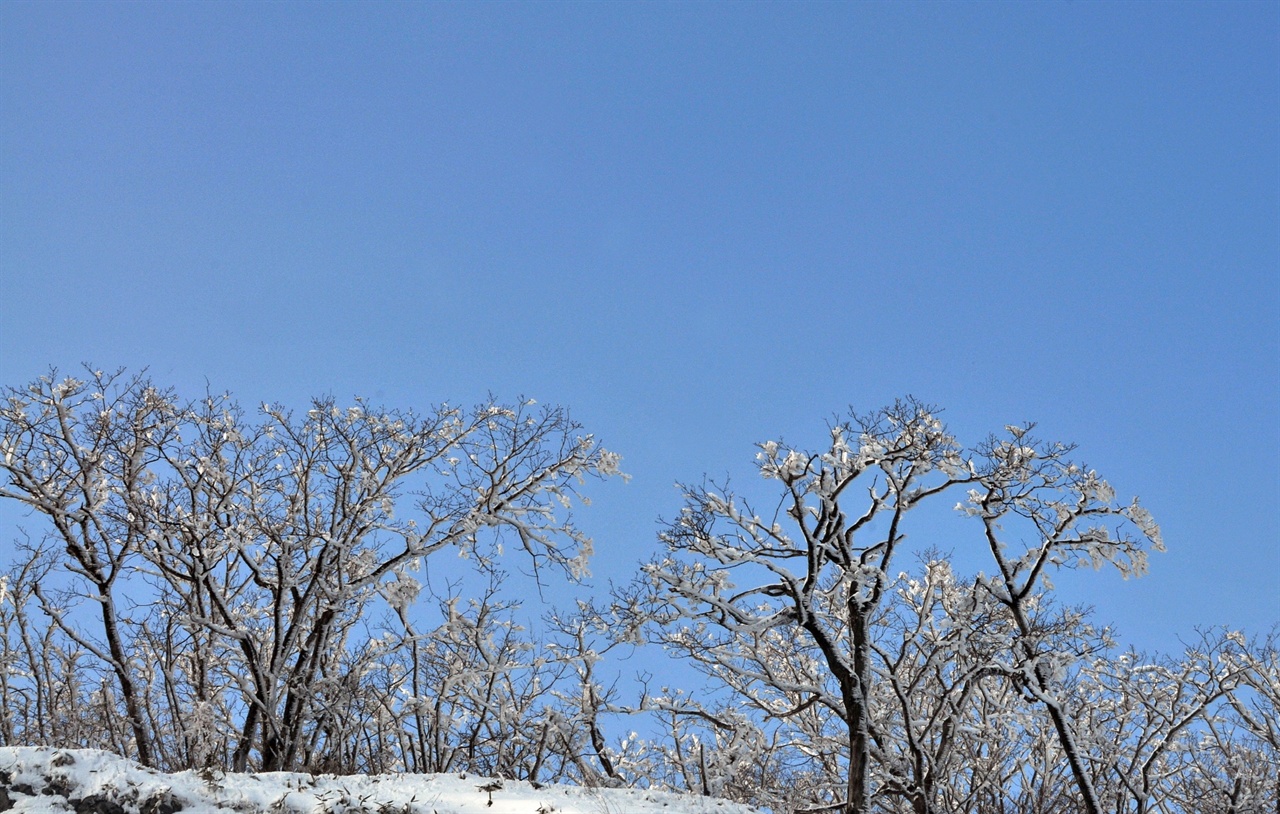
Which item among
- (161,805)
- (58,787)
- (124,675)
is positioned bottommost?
(161,805)

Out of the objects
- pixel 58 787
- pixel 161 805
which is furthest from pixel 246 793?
pixel 58 787

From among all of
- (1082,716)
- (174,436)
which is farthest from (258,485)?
(1082,716)

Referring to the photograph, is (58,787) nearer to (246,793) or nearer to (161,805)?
(161,805)

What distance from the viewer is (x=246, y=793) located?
8.96 metres

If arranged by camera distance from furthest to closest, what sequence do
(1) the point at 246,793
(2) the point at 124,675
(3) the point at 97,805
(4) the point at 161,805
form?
(2) the point at 124,675
(1) the point at 246,793
(4) the point at 161,805
(3) the point at 97,805

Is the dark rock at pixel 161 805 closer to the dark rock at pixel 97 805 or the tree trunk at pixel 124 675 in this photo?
the dark rock at pixel 97 805

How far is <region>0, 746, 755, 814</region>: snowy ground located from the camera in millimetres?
8516

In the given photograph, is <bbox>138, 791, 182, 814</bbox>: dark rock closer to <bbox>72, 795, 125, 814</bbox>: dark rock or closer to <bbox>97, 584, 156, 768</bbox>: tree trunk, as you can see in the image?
<bbox>72, 795, 125, 814</bbox>: dark rock

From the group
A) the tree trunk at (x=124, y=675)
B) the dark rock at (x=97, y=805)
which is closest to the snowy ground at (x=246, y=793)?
the dark rock at (x=97, y=805)

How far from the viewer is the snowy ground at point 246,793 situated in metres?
8.52

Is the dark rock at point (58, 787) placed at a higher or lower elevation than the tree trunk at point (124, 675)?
lower

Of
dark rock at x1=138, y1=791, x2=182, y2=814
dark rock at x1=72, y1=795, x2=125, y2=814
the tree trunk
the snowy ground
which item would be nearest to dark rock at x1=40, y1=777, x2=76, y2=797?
the snowy ground

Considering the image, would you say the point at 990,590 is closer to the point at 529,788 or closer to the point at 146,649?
the point at 529,788

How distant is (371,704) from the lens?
1805 cm
